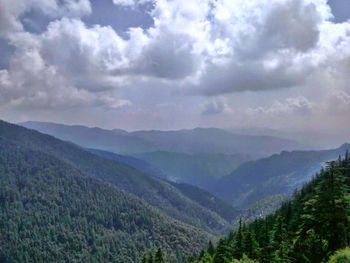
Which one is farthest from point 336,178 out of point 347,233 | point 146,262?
point 146,262

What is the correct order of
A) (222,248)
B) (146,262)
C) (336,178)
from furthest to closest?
(146,262), (222,248), (336,178)

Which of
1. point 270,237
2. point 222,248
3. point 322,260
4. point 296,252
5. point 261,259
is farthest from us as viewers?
point 222,248

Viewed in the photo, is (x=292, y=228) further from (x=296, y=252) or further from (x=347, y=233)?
(x=347, y=233)

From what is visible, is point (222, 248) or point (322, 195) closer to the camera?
point (322, 195)

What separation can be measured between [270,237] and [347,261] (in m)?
31.4

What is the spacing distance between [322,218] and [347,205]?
231 centimetres

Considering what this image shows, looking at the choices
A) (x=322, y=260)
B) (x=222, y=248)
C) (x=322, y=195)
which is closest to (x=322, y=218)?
(x=322, y=195)

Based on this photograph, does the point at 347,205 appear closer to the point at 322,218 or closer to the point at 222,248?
the point at 322,218

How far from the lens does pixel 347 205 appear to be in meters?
36.7

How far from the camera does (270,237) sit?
205 ft

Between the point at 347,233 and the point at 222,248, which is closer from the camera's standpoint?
the point at 347,233

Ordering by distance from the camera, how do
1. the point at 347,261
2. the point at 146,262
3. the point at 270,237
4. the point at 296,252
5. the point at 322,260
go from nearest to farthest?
the point at 347,261 < the point at 322,260 < the point at 296,252 < the point at 270,237 < the point at 146,262

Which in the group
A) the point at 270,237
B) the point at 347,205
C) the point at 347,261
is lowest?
the point at 270,237

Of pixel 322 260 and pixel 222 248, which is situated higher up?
pixel 322 260
